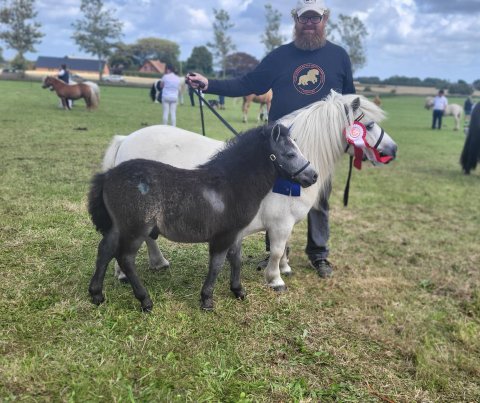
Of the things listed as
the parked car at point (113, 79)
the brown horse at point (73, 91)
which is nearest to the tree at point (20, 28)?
the parked car at point (113, 79)

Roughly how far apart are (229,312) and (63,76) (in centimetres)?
2091

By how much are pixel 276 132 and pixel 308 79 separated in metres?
1.29

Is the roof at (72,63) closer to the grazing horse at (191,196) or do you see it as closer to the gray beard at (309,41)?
the gray beard at (309,41)

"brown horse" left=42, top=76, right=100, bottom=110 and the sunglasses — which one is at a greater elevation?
the sunglasses

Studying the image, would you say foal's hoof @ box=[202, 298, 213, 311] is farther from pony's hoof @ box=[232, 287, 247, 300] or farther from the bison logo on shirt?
the bison logo on shirt

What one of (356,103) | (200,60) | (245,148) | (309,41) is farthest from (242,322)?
(200,60)

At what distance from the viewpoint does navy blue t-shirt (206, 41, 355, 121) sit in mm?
4344

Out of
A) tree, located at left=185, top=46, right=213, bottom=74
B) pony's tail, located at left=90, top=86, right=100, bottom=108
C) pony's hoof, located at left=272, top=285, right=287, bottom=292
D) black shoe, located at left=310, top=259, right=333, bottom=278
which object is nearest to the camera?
pony's hoof, located at left=272, top=285, right=287, bottom=292

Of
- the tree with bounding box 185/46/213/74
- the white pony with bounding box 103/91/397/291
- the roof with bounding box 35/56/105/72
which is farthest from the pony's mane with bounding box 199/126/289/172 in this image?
the roof with bounding box 35/56/105/72

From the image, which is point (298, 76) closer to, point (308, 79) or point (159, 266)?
point (308, 79)

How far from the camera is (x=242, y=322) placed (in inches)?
143

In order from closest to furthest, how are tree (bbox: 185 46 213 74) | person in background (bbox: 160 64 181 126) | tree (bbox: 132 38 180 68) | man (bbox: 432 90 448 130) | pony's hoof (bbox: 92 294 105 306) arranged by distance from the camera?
1. pony's hoof (bbox: 92 294 105 306)
2. person in background (bbox: 160 64 181 126)
3. man (bbox: 432 90 448 130)
4. tree (bbox: 185 46 213 74)
5. tree (bbox: 132 38 180 68)

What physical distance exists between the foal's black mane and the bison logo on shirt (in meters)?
1.14

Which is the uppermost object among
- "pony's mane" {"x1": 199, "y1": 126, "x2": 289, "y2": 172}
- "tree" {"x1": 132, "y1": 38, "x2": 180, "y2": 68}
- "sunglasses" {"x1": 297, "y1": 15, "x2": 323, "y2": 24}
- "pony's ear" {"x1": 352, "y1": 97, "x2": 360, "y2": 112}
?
"tree" {"x1": 132, "y1": 38, "x2": 180, "y2": 68}
